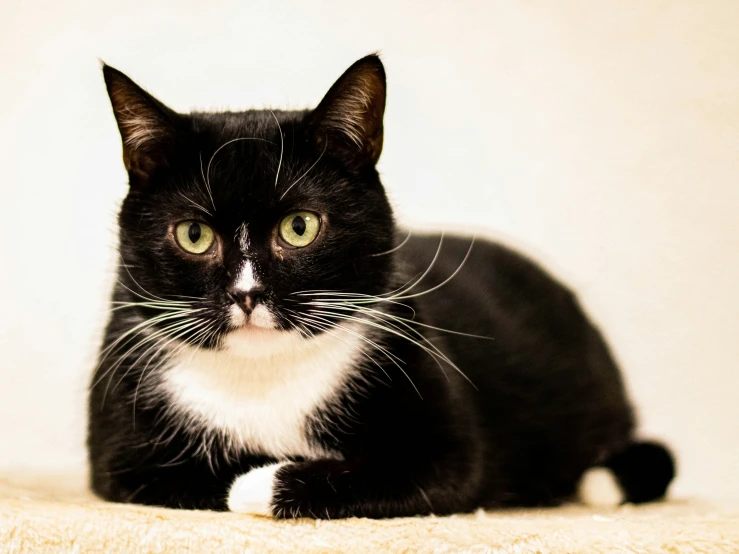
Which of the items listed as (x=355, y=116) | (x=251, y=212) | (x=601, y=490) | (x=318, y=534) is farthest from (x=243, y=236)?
(x=601, y=490)

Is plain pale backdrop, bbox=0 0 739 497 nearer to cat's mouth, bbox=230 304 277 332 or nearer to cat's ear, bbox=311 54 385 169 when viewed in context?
cat's ear, bbox=311 54 385 169

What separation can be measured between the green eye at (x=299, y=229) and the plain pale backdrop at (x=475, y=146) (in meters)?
0.73

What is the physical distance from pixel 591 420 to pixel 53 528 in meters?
1.07

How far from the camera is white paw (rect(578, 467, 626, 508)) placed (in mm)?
1374

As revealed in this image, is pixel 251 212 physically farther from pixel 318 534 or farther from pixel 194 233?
pixel 318 534

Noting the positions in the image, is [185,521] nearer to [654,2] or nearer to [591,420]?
[591,420]

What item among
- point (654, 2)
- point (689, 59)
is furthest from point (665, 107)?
point (654, 2)

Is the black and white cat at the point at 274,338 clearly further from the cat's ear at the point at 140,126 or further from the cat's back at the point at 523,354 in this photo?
the cat's back at the point at 523,354

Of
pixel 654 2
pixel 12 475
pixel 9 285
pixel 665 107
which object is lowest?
pixel 12 475

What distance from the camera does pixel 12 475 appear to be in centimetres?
149

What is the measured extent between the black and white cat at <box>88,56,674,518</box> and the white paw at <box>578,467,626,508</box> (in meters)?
0.18

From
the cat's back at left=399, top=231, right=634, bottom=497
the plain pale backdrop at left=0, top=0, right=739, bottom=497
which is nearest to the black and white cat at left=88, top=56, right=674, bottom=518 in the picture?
the cat's back at left=399, top=231, right=634, bottom=497

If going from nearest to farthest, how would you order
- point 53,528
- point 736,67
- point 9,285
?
point 53,528 < point 736,67 < point 9,285

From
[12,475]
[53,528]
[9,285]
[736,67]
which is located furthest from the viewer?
[9,285]
